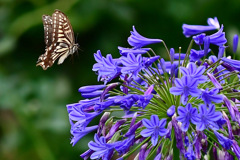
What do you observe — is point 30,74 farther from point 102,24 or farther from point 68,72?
point 102,24

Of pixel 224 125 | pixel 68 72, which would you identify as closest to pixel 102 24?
pixel 68 72

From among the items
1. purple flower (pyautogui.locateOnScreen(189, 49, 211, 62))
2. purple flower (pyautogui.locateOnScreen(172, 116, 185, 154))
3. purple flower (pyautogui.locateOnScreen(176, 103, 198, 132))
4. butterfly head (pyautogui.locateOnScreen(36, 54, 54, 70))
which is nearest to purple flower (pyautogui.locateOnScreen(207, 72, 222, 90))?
purple flower (pyautogui.locateOnScreen(176, 103, 198, 132))

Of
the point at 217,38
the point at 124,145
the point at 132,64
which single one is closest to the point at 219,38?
the point at 217,38

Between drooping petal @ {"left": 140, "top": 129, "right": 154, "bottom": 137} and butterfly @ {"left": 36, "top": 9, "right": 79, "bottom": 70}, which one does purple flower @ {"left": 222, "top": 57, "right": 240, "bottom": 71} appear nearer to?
drooping petal @ {"left": 140, "top": 129, "right": 154, "bottom": 137}

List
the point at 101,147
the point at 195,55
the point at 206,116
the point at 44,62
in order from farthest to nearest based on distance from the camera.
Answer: the point at 44,62
the point at 195,55
the point at 101,147
the point at 206,116

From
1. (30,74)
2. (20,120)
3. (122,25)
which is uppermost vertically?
(122,25)

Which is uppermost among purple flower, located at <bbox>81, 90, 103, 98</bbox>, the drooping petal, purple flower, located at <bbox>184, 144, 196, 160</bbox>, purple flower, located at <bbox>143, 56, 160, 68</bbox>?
purple flower, located at <bbox>143, 56, 160, 68</bbox>

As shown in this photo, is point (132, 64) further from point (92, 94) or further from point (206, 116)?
point (206, 116)
